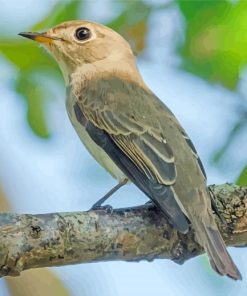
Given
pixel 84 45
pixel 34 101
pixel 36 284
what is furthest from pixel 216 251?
pixel 84 45

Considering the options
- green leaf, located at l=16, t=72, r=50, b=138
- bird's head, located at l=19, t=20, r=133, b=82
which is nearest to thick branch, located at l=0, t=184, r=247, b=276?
green leaf, located at l=16, t=72, r=50, b=138

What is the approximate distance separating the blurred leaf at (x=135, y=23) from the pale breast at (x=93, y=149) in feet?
1.66

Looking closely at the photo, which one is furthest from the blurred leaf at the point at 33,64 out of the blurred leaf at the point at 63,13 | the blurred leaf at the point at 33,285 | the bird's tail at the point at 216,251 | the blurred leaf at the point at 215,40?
the bird's tail at the point at 216,251

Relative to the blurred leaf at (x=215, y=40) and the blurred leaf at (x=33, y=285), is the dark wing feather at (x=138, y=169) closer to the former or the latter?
the blurred leaf at (x=215, y=40)

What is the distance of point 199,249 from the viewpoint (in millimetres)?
3795

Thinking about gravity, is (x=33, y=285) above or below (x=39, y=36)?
below

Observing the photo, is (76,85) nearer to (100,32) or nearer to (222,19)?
(100,32)

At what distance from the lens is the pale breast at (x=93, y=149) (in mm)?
4324

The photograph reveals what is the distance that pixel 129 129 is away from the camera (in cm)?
432

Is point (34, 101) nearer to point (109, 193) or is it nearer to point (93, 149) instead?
point (93, 149)

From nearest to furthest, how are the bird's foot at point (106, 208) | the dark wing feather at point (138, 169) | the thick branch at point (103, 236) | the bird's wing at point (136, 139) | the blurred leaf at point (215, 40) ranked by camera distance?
the thick branch at point (103, 236), the bird's foot at point (106, 208), the dark wing feather at point (138, 169), the bird's wing at point (136, 139), the blurred leaf at point (215, 40)

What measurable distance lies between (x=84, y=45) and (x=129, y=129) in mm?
1164

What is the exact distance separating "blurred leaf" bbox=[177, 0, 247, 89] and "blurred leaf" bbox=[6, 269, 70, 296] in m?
1.22

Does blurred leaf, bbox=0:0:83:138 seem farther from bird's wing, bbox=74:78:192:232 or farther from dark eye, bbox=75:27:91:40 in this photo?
dark eye, bbox=75:27:91:40
